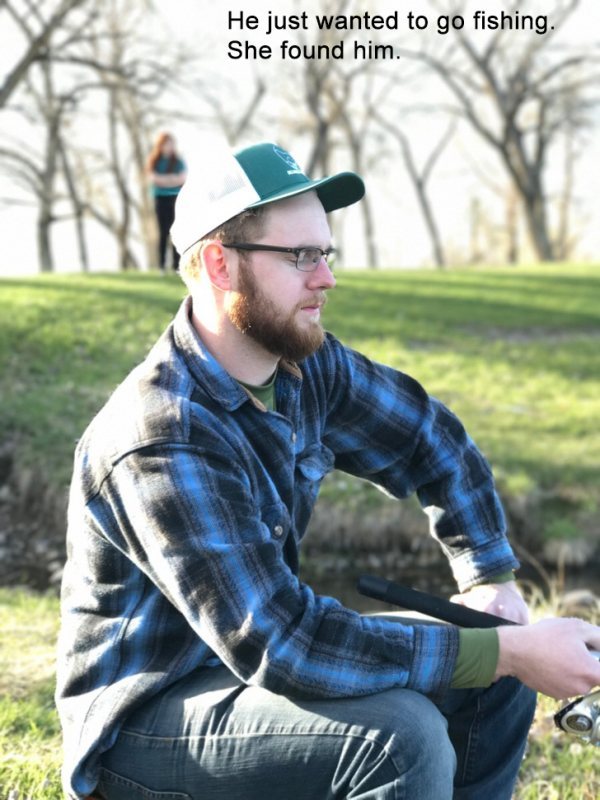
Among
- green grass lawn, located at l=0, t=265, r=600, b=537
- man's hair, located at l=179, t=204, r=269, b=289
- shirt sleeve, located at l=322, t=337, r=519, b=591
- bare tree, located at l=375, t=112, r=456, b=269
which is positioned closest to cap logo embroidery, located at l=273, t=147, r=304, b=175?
man's hair, located at l=179, t=204, r=269, b=289

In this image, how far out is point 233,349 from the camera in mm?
2420

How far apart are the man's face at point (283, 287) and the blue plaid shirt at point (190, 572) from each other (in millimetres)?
139

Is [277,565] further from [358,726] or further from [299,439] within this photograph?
[299,439]

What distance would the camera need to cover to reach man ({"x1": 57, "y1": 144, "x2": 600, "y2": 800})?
2.09 metres

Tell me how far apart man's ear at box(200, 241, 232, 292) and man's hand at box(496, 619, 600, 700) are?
1002 millimetres

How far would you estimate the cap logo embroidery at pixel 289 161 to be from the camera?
7.99ft

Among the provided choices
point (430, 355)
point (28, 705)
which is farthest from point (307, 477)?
point (430, 355)

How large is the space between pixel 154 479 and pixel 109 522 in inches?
6.5

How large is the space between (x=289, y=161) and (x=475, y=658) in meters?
1.23

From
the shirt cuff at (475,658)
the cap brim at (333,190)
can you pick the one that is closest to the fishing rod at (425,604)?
the shirt cuff at (475,658)

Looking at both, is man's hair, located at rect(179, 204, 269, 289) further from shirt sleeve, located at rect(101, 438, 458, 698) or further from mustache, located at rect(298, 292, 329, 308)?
shirt sleeve, located at rect(101, 438, 458, 698)

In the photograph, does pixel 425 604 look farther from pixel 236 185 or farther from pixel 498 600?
pixel 236 185

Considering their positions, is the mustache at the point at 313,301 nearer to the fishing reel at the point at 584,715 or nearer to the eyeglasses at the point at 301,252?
the eyeglasses at the point at 301,252

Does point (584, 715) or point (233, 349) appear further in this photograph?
point (233, 349)
